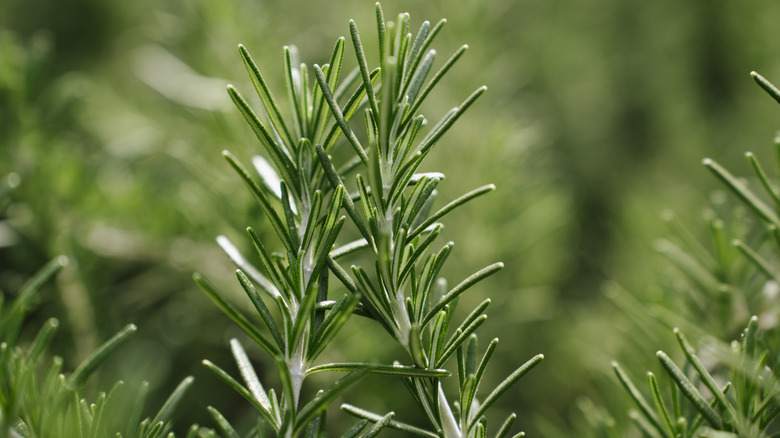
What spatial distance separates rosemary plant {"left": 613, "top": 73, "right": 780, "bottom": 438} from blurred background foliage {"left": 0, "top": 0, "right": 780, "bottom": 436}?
0.03 metres

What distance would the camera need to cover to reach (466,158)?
1.90 feet

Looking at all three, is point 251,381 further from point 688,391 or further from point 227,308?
point 688,391

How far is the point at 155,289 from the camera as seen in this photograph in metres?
0.52

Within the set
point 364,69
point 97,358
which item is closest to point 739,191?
point 364,69

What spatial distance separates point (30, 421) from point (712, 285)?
0.36m

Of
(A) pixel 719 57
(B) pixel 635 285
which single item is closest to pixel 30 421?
(B) pixel 635 285

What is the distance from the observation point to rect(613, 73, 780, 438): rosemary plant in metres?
0.21

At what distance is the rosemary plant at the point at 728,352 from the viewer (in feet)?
0.70

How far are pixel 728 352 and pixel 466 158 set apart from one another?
36 centimetres

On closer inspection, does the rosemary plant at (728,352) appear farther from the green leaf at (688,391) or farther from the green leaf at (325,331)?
the green leaf at (325,331)

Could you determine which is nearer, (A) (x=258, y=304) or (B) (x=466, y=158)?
(A) (x=258, y=304)

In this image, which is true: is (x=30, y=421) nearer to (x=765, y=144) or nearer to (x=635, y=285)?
(x=635, y=285)

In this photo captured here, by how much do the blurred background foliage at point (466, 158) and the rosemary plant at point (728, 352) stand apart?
0.03m

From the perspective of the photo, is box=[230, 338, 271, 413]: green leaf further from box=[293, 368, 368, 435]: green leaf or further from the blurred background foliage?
the blurred background foliage
